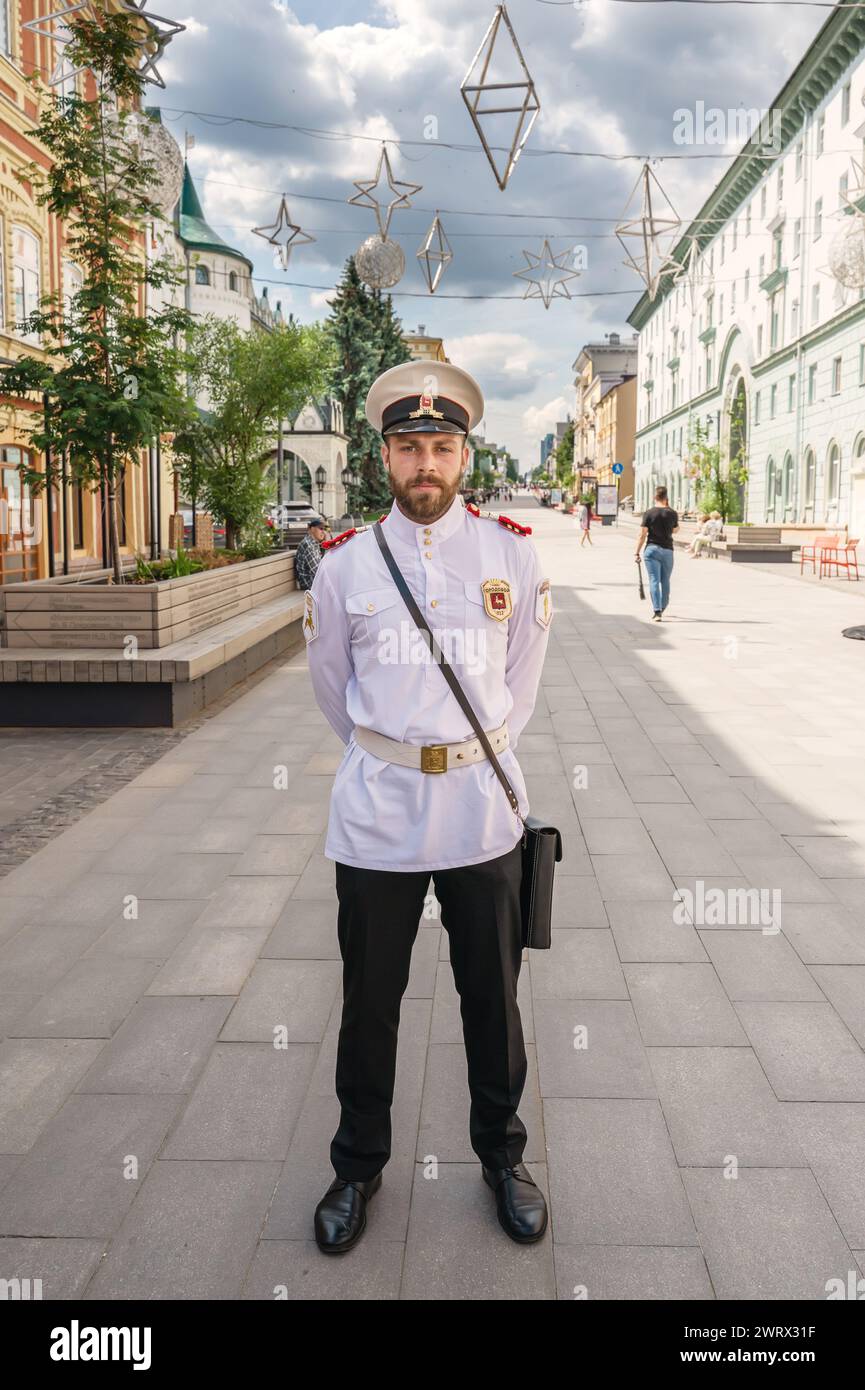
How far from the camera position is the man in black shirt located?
15977 millimetres

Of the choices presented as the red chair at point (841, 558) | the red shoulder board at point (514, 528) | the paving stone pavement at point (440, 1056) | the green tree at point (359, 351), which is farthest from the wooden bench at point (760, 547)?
the red shoulder board at point (514, 528)

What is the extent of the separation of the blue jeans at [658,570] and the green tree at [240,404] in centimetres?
636

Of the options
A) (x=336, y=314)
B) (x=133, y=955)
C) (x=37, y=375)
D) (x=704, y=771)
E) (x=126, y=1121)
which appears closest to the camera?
(x=126, y=1121)

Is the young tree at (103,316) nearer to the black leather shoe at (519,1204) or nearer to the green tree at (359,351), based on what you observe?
the black leather shoe at (519,1204)

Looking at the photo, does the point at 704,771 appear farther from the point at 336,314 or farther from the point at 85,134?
the point at 336,314

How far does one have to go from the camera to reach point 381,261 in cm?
1484

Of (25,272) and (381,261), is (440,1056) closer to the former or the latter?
(381,261)

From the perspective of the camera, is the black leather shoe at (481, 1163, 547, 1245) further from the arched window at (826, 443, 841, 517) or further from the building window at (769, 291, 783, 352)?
the building window at (769, 291, 783, 352)

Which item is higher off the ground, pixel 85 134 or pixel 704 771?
pixel 85 134

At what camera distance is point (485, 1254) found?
9.31 ft

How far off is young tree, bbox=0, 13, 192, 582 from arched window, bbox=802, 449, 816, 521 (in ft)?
101

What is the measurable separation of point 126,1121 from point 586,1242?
1.41 meters

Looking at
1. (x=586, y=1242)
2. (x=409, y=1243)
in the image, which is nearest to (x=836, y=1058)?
(x=586, y=1242)

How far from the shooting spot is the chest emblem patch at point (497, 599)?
2.93 meters
